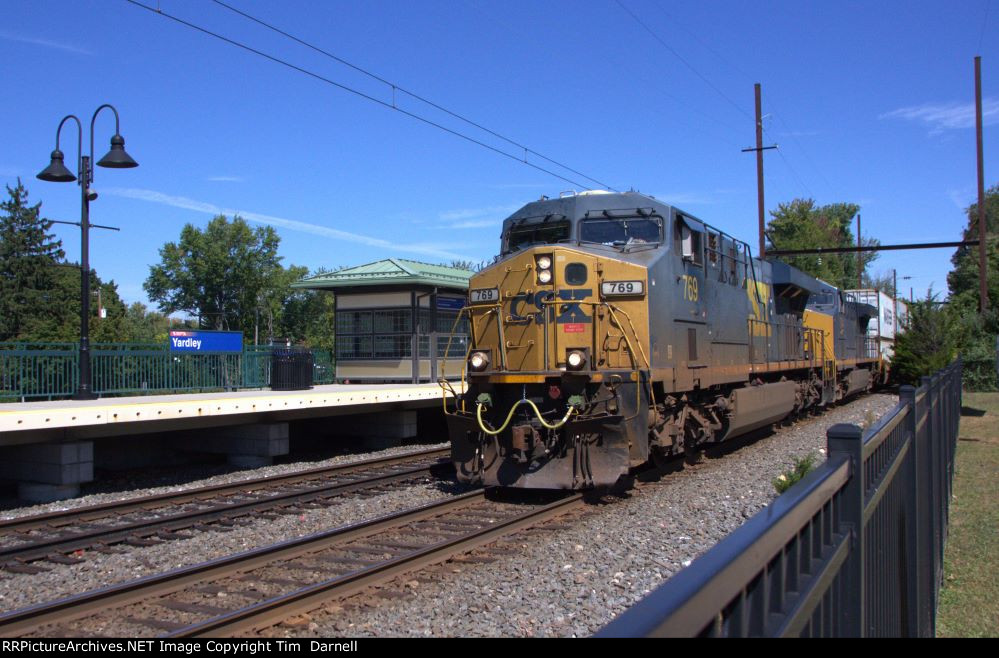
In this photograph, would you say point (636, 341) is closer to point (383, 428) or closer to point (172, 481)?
point (172, 481)

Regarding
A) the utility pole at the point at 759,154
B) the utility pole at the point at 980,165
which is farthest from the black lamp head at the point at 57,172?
the utility pole at the point at 980,165

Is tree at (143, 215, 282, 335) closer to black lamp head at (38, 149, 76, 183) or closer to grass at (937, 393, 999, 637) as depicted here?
black lamp head at (38, 149, 76, 183)

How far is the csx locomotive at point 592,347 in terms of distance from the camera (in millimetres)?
8656

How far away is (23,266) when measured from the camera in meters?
50.9

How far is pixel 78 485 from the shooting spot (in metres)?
10.2

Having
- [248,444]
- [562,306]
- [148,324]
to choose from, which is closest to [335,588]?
[562,306]

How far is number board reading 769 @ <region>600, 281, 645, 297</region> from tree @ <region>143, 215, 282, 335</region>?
5900cm

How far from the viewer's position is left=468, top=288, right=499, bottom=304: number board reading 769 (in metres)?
9.70

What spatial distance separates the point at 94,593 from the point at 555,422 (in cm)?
488

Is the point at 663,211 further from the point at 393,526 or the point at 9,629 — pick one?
the point at 9,629

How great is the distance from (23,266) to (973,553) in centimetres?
5729

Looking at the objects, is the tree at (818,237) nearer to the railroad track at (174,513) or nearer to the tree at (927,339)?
the tree at (927,339)

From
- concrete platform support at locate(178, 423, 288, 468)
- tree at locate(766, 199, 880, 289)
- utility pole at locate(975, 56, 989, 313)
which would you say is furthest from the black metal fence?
tree at locate(766, 199, 880, 289)

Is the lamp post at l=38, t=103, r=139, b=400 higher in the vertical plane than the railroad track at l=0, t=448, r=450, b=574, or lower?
higher
